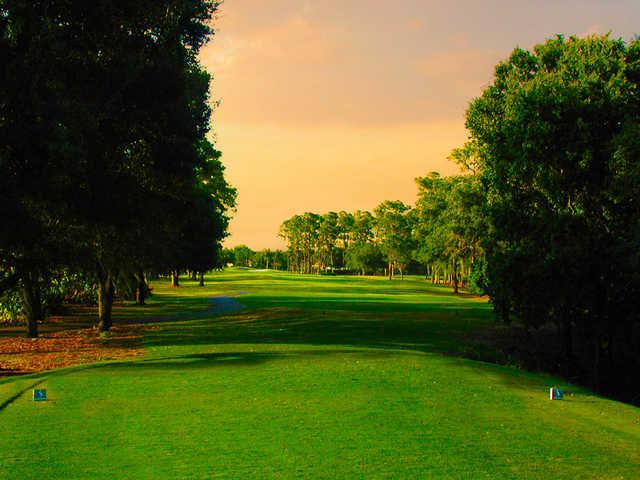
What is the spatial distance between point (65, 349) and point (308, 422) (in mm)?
18107

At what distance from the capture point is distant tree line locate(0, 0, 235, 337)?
15.9 metres

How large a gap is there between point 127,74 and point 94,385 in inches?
378

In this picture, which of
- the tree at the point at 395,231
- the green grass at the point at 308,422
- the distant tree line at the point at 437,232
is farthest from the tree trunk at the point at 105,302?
the tree at the point at 395,231

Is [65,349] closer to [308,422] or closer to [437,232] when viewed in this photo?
[308,422]

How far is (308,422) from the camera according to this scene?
33.6 ft

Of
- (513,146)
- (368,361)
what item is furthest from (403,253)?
(368,361)

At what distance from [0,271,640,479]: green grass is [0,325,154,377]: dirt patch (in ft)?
11.5

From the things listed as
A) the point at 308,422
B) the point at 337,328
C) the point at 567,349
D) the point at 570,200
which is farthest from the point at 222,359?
the point at 567,349

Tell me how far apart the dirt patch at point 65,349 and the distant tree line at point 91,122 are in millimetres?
2994

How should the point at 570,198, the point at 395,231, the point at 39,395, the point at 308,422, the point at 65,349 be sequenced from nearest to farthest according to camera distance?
the point at 308,422
the point at 39,395
the point at 65,349
the point at 570,198
the point at 395,231

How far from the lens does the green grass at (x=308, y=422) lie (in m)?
7.80

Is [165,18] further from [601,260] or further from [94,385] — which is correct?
[601,260]

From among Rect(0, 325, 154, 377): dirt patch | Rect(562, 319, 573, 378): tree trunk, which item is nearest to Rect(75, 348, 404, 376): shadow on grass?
Rect(0, 325, 154, 377): dirt patch

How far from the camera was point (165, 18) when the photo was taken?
64.2ft
